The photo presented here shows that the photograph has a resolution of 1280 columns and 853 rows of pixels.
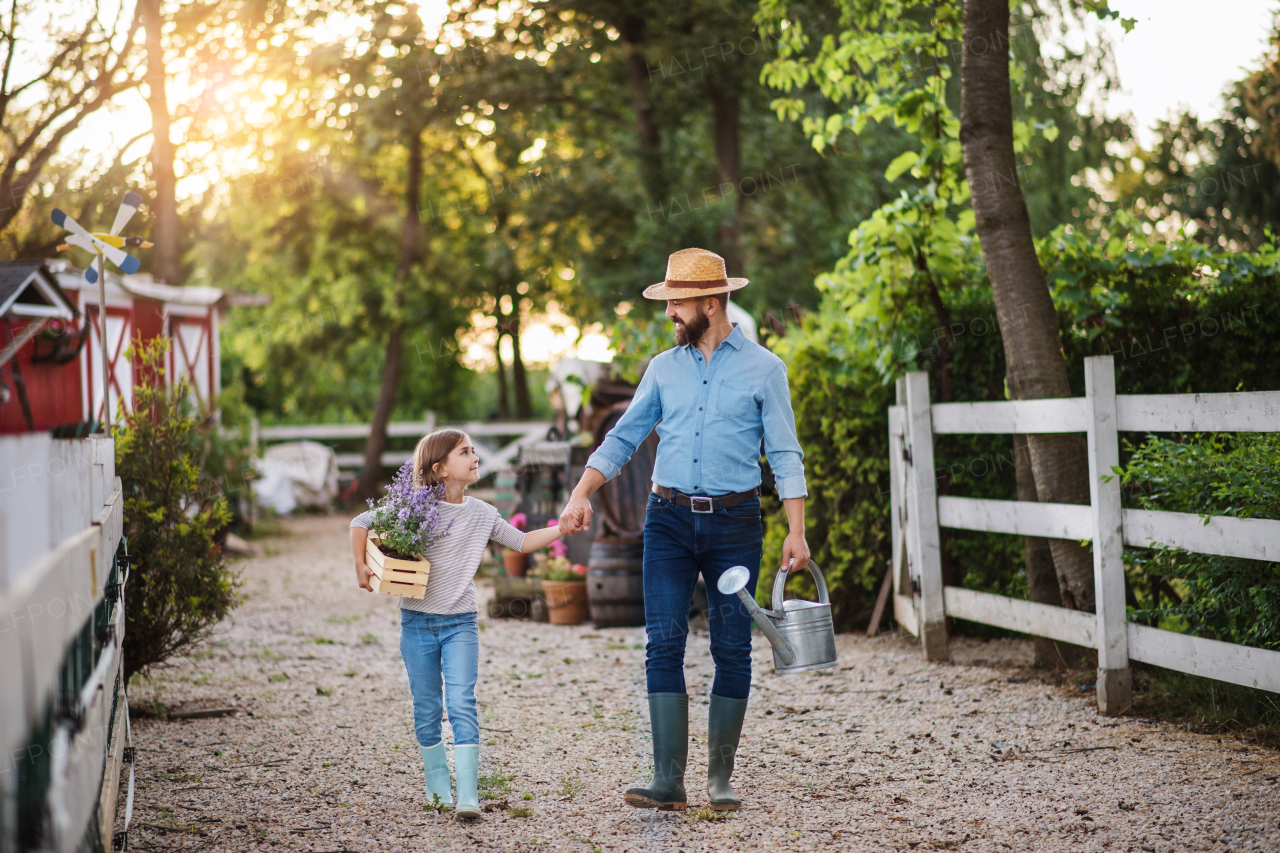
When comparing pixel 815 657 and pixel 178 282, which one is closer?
pixel 815 657

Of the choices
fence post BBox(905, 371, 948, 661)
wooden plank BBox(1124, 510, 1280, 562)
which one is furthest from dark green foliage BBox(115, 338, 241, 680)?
wooden plank BBox(1124, 510, 1280, 562)

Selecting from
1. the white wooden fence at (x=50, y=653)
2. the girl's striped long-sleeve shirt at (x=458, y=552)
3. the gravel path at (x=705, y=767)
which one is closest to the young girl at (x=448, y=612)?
the girl's striped long-sleeve shirt at (x=458, y=552)

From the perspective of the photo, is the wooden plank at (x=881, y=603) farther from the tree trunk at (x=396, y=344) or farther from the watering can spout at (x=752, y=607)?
the tree trunk at (x=396, y=344)

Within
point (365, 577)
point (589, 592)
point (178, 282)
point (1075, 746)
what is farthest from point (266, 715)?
point (178, 282)

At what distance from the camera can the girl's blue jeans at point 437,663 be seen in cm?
395

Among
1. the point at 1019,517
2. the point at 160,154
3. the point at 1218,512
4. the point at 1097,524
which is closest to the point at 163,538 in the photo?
the point at 1019,517

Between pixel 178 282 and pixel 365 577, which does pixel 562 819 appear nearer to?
pixel 365 577

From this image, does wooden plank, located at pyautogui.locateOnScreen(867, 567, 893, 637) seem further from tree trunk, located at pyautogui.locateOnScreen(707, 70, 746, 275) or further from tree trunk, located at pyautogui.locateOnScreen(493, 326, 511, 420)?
tree trunk, located at pyautogui.locateOnScreen(493, 326, 511, 420)

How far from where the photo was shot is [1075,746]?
15.1 ft

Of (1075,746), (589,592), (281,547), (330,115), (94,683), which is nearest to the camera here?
(94,683)

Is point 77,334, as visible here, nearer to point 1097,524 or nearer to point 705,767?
point 705,767

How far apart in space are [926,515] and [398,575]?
3607 millimetres

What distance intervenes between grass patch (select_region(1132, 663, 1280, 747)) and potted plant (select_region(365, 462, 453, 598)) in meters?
3.30

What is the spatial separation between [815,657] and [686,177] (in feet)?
47.3
